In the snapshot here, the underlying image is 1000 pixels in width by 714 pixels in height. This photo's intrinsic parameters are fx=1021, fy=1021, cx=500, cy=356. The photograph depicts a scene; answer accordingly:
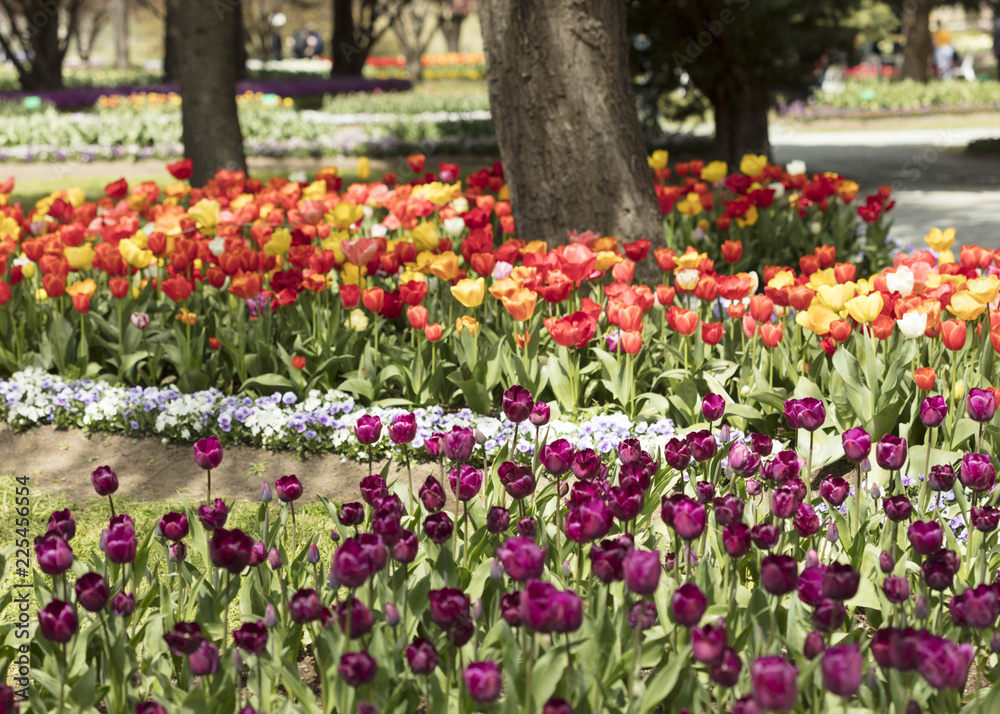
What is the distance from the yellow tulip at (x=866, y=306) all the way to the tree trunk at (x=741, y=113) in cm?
843

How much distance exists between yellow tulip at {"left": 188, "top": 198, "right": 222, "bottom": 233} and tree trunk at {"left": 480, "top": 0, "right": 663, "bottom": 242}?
1.42 meters

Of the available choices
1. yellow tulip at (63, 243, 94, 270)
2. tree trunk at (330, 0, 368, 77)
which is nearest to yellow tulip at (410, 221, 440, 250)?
yellow tulip at (63, 243, 94, 270)

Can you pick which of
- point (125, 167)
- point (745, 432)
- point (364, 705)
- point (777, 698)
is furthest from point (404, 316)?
point (125, 167)

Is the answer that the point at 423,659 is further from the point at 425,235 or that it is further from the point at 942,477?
the point at 425,235

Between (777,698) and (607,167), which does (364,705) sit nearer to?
(777,698)

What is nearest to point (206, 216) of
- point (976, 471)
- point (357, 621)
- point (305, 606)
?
point (305, 606)

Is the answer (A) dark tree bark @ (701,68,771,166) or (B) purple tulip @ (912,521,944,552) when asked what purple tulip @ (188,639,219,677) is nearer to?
(B) purple tulip @ (912,521,944,552)

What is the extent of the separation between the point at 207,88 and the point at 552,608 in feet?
23.3

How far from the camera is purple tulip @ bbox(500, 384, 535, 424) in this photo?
Answer: 2406 millimetres

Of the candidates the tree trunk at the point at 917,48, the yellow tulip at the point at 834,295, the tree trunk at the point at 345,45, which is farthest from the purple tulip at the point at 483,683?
the tree trunk at the point at 917,48

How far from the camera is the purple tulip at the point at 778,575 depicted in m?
1.74

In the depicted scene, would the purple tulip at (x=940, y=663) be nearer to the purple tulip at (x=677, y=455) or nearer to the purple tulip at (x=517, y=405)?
the purple tulip at (x=677, y=455)

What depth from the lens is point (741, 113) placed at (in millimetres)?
11438

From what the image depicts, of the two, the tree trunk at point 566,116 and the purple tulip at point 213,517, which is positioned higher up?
the tree trunk at point 566,116
